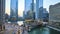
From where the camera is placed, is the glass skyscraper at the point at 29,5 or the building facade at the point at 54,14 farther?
the glass skyscraper at the point at 29,5

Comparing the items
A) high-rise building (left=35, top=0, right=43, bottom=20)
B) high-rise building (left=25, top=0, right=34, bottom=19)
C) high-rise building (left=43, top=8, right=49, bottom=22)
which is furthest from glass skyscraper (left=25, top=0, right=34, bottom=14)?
high-rise building (left=43, top=8, right=49, bottom=22)

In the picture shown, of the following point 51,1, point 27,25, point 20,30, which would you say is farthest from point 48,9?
point 20,30

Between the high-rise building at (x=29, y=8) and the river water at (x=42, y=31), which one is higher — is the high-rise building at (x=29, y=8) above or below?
above

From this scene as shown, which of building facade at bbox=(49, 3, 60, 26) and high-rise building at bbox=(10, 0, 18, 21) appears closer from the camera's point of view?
building facade at bbox=(49, 3, 60, 26)

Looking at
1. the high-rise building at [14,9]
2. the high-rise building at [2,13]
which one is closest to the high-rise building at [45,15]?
the high-rise building at [14,9]

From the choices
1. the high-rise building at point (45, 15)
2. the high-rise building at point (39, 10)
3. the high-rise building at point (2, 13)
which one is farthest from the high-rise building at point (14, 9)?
the high-rise building at point (45, 15)

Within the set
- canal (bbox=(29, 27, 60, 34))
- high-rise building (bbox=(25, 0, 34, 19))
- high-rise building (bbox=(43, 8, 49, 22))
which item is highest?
high-rise building (bbox=(25, 0, 34, 19))

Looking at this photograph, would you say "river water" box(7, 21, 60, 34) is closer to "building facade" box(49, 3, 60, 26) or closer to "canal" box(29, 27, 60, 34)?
"canal" box(29, 27, 60, 34)

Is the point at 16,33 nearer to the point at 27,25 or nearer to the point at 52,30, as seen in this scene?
the point at 27,25

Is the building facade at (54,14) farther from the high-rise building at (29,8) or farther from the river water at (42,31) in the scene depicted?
the high-rise building at (29,8)

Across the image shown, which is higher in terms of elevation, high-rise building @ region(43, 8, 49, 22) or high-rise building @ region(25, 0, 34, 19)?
high-rise building @ region(25, 0, 34, 19)

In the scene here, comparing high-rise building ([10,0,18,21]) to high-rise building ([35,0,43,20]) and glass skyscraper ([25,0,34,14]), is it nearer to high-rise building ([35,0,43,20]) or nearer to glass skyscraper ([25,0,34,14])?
glass skyscraper ([25,0,34,14])

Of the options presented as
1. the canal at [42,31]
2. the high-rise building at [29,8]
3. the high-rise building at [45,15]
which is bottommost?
the canal at [42,31]
